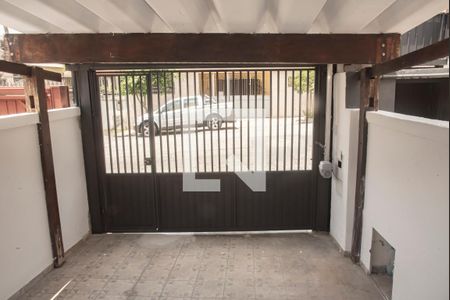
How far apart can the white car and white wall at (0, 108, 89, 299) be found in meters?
1.04

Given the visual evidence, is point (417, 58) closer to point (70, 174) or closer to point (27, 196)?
point (27, 196)

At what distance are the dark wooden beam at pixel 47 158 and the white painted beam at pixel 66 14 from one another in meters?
0.76

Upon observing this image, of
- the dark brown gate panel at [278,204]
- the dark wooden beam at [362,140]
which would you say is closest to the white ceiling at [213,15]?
the dark wooden beam at [362,140]

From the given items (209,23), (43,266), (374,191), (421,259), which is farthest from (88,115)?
(421,259)

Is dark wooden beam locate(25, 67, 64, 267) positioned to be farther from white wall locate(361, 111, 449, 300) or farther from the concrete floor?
white wall locate(361, 111, 449, 300)

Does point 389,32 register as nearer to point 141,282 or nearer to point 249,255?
point 249,255

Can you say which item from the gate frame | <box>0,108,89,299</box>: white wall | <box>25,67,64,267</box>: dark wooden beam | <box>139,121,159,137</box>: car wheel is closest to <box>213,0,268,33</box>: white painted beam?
the gate frame

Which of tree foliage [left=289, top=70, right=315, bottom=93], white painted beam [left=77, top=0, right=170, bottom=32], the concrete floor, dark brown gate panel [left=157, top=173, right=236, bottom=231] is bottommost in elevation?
the concrete floor

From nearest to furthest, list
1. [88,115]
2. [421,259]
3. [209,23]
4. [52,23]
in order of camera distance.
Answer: [421,259] < [52,23] < [209,23] < [88,115]

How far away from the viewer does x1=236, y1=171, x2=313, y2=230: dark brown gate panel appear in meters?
4.57

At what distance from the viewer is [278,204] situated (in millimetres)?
4637

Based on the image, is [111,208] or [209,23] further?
[111,208]

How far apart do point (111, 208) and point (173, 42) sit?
2.72 metres

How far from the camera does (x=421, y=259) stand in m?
2.43
